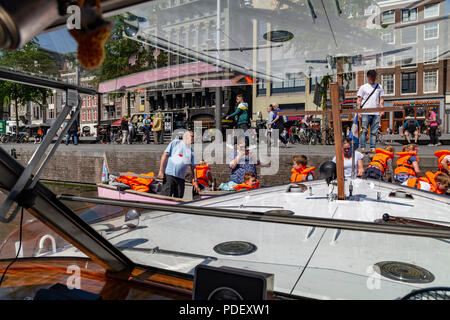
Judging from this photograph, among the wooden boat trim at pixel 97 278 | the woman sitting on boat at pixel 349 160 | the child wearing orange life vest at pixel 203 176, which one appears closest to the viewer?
the wooden boat trim at pixel 97 278

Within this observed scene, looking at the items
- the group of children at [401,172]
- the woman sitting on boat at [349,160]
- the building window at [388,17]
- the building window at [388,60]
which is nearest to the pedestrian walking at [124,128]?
the group of children at [401,172]

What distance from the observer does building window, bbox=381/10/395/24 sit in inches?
119

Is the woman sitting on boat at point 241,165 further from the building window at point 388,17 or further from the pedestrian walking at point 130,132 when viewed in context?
the pedestrian walking at point 130,132

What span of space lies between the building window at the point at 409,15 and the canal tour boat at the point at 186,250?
2601mm

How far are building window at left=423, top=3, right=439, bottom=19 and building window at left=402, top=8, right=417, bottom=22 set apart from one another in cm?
9

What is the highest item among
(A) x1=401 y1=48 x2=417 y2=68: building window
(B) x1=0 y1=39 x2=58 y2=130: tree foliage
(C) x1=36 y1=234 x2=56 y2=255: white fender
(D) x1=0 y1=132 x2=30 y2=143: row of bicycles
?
(A) x1=401 y1=48 x2=417 y2=68: building window

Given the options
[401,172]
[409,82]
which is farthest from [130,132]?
[409,82]

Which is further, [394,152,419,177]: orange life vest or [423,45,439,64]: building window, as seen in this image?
[394,152,419,177]: orange life vest

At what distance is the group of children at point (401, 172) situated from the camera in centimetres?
494

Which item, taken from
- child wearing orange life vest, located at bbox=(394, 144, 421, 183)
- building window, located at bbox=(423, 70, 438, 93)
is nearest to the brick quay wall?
child wearing orange life vest, located at bbox=(394, 144, 421, 183)

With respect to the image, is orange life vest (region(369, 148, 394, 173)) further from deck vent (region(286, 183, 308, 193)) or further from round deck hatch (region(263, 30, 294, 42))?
round deck hatch (region(263, 30, 294, 42))

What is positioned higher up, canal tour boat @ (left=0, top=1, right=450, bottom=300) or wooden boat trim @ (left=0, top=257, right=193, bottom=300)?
canal tour boat @ (left=0, top=1, right=450, bottom=300)

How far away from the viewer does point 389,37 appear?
3703 mm

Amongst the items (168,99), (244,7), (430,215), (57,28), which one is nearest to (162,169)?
(244,7)
